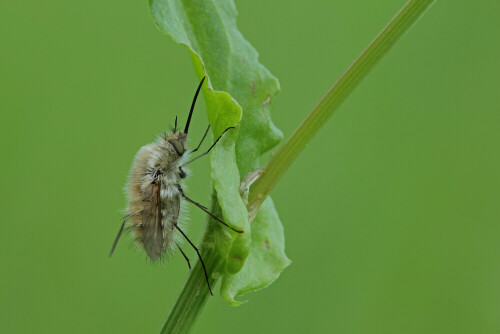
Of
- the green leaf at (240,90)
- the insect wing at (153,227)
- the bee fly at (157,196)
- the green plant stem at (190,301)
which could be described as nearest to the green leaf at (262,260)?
the green leaf at (240,90)

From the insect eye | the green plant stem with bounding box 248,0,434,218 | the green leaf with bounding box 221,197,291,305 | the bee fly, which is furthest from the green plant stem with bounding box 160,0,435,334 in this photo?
the insect eye

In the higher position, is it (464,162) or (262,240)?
(262,240)

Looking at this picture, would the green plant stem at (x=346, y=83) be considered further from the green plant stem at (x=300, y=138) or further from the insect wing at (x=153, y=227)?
the insect wing at (x=153, y=227)

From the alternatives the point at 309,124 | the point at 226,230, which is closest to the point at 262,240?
the point at 226,230

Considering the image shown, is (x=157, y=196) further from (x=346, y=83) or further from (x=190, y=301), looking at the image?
(x=346, y=83)

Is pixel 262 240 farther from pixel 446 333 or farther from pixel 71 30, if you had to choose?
pixel 71 30

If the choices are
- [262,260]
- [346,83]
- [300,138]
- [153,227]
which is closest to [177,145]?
[153,227]

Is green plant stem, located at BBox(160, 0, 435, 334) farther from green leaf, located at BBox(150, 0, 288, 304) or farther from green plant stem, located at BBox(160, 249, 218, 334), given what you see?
green leaf, located at BBox(150, 0, 288, 304)
